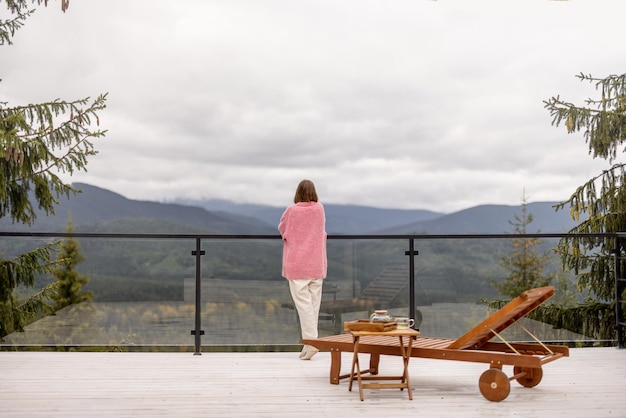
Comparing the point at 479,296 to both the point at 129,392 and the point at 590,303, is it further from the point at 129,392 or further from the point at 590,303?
the point at 129,392

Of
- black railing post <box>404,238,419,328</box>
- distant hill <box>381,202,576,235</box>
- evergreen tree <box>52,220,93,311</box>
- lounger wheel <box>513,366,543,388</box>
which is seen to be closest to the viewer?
lounger wheel <box>513,366,543,388</box>

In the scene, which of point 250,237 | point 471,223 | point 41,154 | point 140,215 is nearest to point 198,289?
point 250,237

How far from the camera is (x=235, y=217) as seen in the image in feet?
200

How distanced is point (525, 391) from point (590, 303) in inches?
146

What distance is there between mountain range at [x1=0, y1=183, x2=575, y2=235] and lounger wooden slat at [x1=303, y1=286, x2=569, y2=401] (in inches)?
1516

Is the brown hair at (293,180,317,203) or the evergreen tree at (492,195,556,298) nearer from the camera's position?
the brown hair at (293,180,317,203)

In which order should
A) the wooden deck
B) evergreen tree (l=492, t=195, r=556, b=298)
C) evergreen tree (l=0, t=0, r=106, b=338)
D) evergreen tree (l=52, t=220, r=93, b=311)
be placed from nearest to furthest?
the wooden deck → evergreen tree (l=52, t=220, r=93, b=311) → evergreen tree (l=492, t=195, r=556, b=298) → evergreen tree (l=0, t=0, r=106, b=338)

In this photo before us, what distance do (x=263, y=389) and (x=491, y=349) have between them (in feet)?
5.02

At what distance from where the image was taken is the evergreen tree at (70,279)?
6883 mm

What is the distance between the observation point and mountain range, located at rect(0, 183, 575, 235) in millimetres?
49375

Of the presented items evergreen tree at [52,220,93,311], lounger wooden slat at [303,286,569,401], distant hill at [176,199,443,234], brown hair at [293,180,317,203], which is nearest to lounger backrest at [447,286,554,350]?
lounger wooden slat at [303,286,569,401]

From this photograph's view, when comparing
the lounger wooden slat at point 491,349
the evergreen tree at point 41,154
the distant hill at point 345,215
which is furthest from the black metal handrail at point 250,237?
the distant hill at point 345,215

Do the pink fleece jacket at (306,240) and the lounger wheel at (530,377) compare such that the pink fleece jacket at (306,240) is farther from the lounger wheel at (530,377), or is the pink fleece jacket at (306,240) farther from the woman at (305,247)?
the lounger wheel at (530,377)

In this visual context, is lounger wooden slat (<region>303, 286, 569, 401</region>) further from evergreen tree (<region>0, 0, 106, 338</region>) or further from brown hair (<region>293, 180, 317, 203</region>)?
evergreen tree (<region>0, 0, 106, 338</region>)
